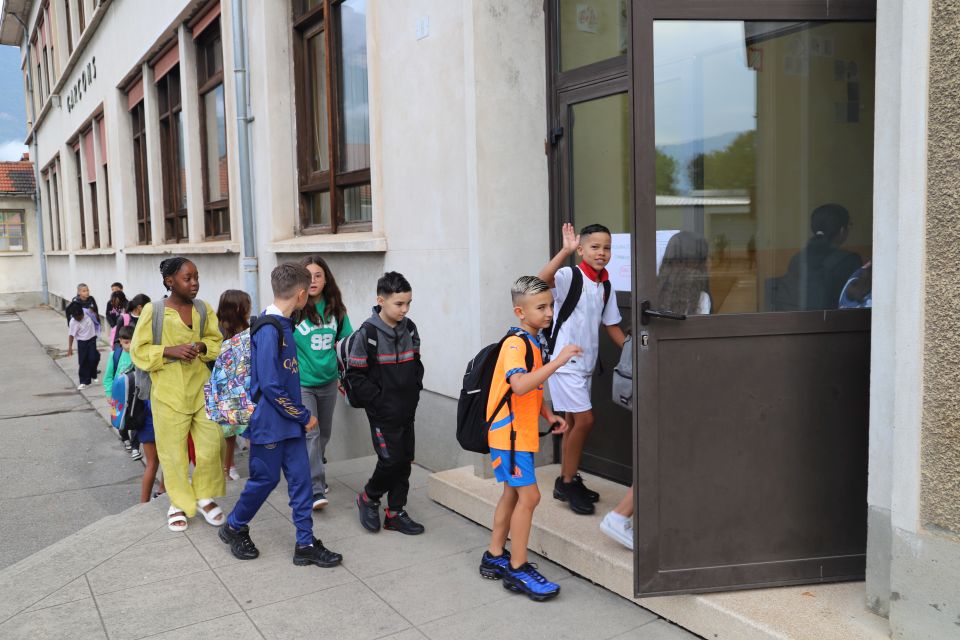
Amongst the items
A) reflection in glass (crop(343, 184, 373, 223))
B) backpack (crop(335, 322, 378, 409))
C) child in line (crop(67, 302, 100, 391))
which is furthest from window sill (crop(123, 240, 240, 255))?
backpack (crop(335, 322, 378, 409))

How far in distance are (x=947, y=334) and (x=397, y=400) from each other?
2.81 m

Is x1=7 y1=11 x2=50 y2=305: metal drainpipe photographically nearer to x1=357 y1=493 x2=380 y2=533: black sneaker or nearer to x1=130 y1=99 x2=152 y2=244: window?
x1=130 y1=99 x2=152 y2=244: window

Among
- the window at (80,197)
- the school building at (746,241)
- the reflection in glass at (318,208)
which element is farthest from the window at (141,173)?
the school building at (746,241)

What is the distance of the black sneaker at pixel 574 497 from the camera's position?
4.50 m

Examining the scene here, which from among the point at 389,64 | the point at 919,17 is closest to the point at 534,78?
the point at 389,64

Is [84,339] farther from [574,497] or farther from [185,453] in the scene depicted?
[574,497]

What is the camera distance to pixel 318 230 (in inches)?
331

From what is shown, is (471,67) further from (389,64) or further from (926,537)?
(926,537)

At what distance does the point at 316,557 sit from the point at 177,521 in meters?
1.21

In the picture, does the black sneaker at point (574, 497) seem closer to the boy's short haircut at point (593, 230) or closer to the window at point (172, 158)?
the boy's short haircut at point (593, 230)

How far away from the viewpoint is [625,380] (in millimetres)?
3770

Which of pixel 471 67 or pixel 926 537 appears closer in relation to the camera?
pixel 926 537

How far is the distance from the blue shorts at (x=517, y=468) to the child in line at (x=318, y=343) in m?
1.93

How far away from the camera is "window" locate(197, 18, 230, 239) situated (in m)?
11.3
